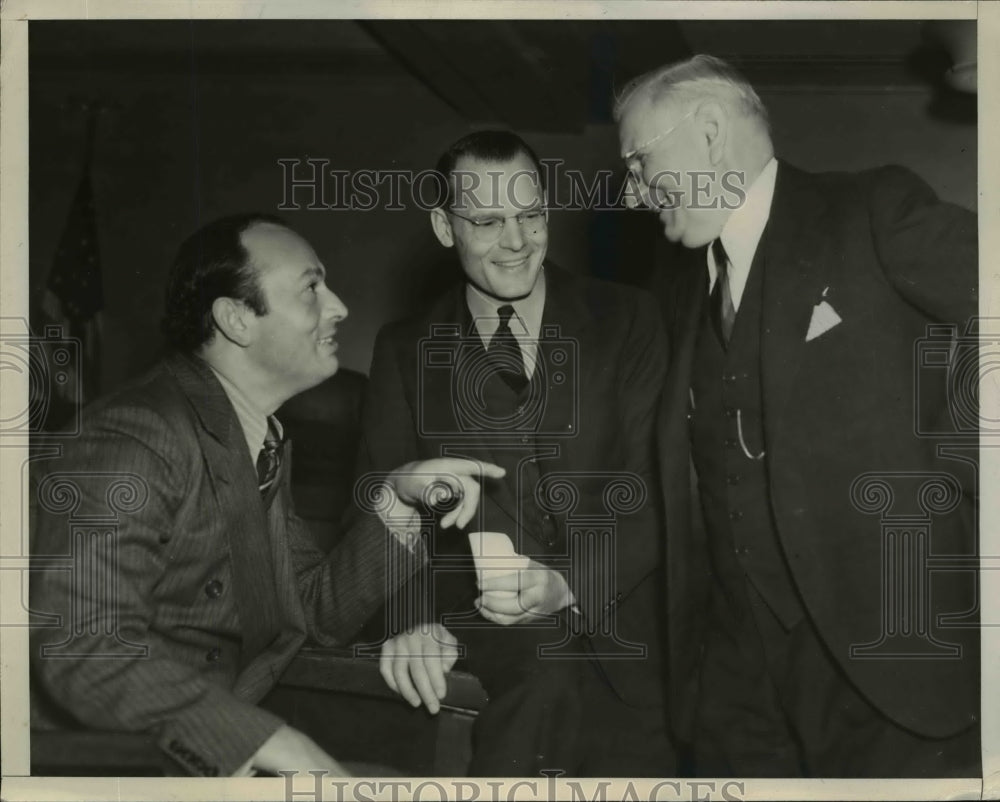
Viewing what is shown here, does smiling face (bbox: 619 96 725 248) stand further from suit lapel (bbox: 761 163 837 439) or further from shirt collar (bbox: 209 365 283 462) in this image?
shirt collar (bbox: 209 365 283 462)

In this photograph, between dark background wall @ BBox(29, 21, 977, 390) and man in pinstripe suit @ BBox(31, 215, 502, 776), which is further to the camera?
dark background wall @ BBox(29, 21, 977, 390)

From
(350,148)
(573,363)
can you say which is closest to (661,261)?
(573,363)

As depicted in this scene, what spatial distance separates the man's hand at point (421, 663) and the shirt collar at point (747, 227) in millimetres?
1232

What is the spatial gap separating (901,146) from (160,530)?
7.47ft

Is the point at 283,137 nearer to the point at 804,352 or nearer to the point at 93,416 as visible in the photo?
the point at 93,416

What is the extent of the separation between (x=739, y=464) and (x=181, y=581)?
1524 millimetres

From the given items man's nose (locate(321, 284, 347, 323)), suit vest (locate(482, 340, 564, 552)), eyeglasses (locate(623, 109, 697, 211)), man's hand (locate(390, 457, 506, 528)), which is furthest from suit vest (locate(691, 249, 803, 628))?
man's nose (locate(321, 284, 347, 323))

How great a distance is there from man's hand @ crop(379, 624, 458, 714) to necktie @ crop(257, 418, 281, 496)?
546 mm

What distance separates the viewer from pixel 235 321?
10.4 ft

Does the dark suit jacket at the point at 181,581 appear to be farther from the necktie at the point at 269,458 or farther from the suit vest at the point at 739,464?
the suit vest at the point at 739,464

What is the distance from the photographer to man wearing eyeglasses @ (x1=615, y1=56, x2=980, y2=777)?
315 cm

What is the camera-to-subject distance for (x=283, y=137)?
3.27 metres

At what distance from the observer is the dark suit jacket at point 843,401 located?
10.3 ft

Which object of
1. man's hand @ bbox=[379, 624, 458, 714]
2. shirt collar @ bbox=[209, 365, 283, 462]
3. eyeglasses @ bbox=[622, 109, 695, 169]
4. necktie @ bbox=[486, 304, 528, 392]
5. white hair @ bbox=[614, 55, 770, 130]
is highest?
white hair @ bbox=[614, 55, 770, 130]
